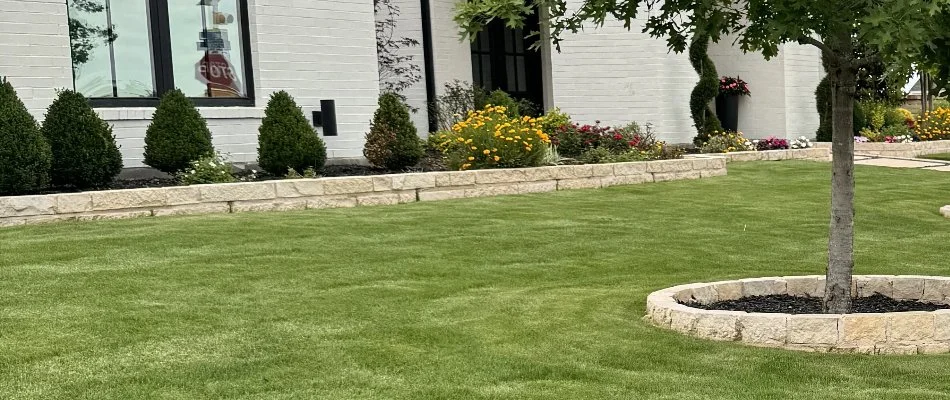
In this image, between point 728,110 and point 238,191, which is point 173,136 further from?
point 728,110

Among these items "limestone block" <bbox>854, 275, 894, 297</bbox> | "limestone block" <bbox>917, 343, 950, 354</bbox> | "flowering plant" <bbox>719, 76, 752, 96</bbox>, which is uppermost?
"flowering plant" <bbox>719, 76, 752, 96</bbox>

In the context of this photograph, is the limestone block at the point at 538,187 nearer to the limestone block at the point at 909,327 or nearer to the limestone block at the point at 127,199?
the limestone block at the point at 127,199

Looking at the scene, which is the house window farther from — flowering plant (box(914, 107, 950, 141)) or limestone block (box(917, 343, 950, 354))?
flowering plant (box(914, 107, 950, 141))

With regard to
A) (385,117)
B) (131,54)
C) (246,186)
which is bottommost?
(246,186)

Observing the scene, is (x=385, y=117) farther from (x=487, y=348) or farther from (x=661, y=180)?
(x=487, y=348)

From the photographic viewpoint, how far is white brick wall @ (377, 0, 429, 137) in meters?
13.8

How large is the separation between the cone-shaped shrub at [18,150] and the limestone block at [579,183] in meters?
5.56

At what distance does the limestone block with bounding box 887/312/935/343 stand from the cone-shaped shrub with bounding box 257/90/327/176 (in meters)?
6.79

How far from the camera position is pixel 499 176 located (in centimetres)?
1014

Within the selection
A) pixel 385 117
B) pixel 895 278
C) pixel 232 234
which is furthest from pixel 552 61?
pixel 895 278

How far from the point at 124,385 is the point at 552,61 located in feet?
39.3

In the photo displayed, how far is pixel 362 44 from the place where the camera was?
37.0 feet

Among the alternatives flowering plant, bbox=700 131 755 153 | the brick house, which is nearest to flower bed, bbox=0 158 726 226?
the brick house

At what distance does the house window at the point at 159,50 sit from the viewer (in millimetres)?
9484
